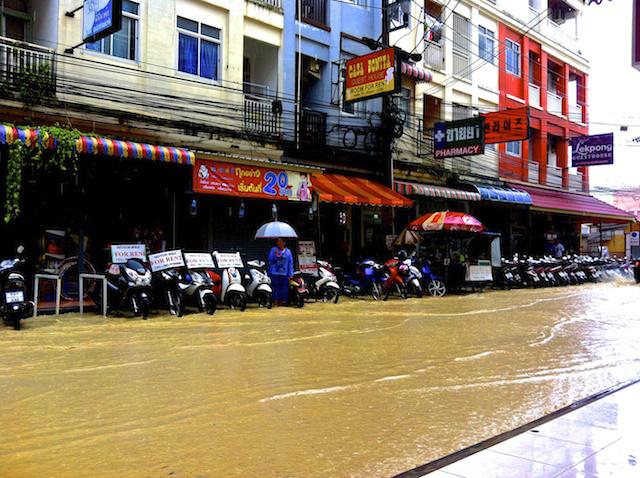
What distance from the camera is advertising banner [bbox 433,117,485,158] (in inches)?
719

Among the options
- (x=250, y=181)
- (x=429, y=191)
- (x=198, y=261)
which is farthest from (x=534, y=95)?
(x=198, y=261)

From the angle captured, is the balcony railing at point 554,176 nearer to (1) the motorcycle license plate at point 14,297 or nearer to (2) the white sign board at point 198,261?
(2) the white sign board at point 198,261

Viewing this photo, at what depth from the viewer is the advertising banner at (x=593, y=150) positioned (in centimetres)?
2417

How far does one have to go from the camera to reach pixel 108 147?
1091cm

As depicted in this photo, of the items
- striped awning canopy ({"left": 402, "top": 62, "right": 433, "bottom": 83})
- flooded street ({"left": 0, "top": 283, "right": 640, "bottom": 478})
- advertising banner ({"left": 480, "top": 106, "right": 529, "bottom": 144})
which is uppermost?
striped awning canopy ({"left": 402, "top": 62, "right": 433, "bottom": 83})

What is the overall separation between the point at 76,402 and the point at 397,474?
3.06m

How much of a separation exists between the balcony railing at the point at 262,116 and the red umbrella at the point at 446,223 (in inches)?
198

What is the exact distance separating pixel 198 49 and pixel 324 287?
667 centimetres

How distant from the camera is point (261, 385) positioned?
598cm

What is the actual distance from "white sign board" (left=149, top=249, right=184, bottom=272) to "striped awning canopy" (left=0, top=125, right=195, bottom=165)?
191 centimetres

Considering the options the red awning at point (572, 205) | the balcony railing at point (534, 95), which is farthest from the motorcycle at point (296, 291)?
the balcony railing at point (534, 95)

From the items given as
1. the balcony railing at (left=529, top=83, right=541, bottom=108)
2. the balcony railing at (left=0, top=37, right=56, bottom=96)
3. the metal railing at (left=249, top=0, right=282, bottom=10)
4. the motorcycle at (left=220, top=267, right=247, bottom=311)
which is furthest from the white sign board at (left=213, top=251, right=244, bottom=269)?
the balcony railing at (left=529, top=83, right=541, bottom=108)

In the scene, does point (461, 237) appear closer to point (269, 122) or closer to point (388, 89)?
point (388, 89)

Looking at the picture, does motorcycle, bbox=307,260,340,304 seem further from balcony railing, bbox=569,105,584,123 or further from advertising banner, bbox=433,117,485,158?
balcony railing, bbox=569,105,584,123
